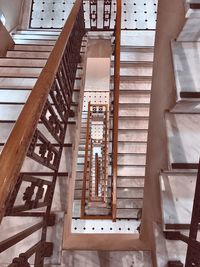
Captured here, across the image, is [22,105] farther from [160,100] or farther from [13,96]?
[160,100]

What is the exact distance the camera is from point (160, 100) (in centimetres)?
160

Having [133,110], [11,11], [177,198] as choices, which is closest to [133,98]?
[133,110]

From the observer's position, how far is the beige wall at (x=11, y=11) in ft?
13.3

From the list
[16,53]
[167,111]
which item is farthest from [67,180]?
[16,53]

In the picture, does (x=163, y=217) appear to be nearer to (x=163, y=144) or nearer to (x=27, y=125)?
(x=163, y=144)

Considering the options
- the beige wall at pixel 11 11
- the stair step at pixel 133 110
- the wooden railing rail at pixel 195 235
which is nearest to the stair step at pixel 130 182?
the stair step at pixel 133 110

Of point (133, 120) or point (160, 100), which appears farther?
point (133, 120)

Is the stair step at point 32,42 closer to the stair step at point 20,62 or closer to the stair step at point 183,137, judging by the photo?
the stair step at point 20,62

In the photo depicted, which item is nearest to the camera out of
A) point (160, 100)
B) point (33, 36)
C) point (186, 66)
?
point (186, 66)

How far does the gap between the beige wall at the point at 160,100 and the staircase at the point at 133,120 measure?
2.98m

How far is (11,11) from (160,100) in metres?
3.78

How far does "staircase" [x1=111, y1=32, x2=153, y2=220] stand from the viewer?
4.71 m

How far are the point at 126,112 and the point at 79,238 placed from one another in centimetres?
329

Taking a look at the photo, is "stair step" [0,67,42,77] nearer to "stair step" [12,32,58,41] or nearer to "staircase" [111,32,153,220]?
"stair step" [12,32,58,41]
